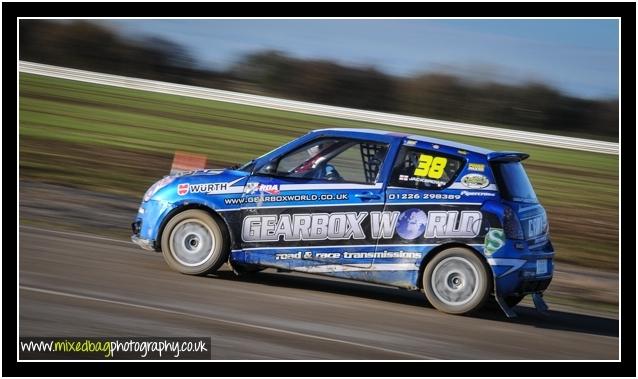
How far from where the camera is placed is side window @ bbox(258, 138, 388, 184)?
9062mm

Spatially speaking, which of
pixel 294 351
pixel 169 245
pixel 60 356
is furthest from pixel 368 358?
pixel 169 245

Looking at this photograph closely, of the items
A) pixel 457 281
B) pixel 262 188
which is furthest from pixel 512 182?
pixel 262 188

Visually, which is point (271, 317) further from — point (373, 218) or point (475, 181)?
point (475, 181)

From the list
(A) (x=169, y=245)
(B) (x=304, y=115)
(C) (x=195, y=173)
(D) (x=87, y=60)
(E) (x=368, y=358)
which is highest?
(D) (x=87, y=60)

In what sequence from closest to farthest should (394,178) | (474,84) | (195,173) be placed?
(394,178)
(195,173)
(474,84)

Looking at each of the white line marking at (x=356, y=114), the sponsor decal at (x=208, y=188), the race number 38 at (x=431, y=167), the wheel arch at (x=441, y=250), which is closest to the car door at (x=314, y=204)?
the sponsor decal at (x=208, y=188)

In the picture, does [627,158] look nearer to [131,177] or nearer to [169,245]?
[169,245]

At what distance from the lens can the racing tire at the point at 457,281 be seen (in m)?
8.69

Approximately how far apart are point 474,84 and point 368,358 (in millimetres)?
22173

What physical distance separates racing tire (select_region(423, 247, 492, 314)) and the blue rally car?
0.03 feet

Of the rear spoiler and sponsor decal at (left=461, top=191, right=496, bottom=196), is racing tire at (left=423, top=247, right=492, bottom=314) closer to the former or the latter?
sponsor decal at (left=461, top=191, right=496, bottom=196)

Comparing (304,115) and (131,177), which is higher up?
(304,115)

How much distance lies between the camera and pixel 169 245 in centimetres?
940

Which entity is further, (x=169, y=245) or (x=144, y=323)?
(x=169, y=245)
